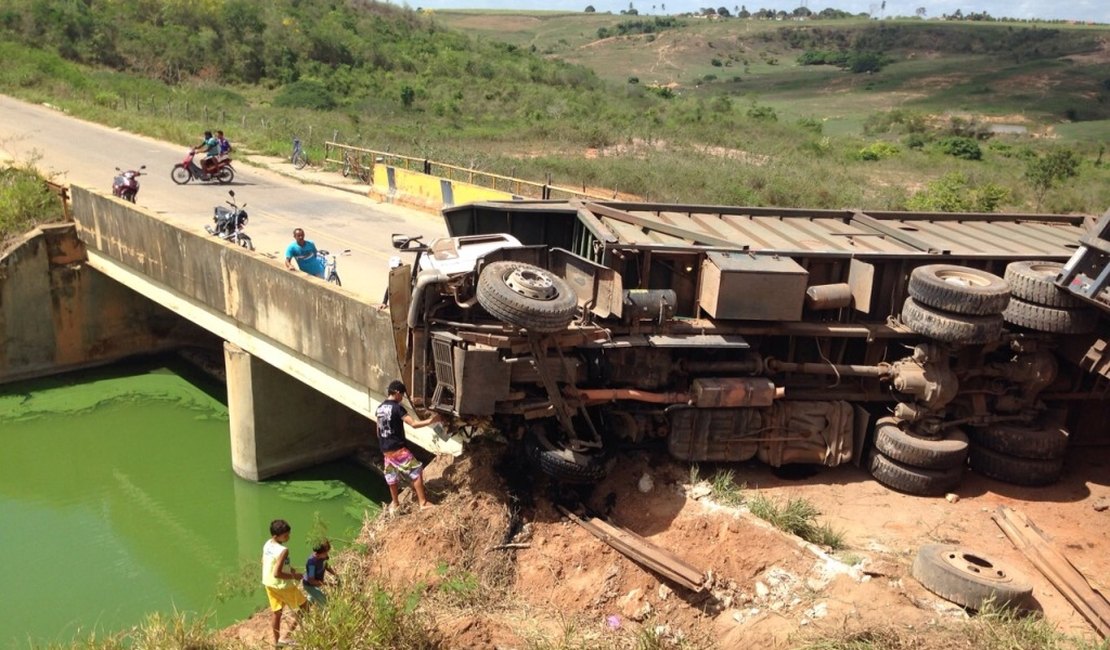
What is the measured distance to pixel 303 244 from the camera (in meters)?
12.8

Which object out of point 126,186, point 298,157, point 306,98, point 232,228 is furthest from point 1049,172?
point 306,98

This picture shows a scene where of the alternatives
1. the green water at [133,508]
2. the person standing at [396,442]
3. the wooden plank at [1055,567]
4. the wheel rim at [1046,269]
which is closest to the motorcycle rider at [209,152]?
the green water at [133,508]

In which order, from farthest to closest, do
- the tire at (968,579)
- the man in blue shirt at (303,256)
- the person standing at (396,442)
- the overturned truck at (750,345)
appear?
the man in blue shirt at (303,256), the person standing at (396,442), the overturned truck at (750,345), the tire at (968,579)

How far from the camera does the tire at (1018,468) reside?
9.27 meters

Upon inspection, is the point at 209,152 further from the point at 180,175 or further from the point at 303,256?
the point at 303,256

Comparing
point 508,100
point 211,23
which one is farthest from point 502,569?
point 211,23

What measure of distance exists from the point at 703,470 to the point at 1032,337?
3.84 m

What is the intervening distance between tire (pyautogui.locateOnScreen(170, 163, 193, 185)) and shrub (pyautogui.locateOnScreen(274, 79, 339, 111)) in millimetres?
26503

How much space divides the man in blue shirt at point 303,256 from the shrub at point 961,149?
40588 mm

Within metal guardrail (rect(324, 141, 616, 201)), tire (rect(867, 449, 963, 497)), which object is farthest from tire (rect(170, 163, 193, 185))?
tire (rect(867, 449, 963, 497))

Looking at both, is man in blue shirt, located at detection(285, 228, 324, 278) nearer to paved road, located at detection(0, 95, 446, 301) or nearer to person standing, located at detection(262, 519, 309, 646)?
paved road, located at detection(0, 95, 446, 301)

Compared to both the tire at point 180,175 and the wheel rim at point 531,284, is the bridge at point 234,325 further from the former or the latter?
the tire at point 180,175

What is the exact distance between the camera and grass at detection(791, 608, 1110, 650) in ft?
20.8

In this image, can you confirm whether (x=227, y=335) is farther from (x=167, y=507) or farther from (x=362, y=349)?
(x=362, y=349)
